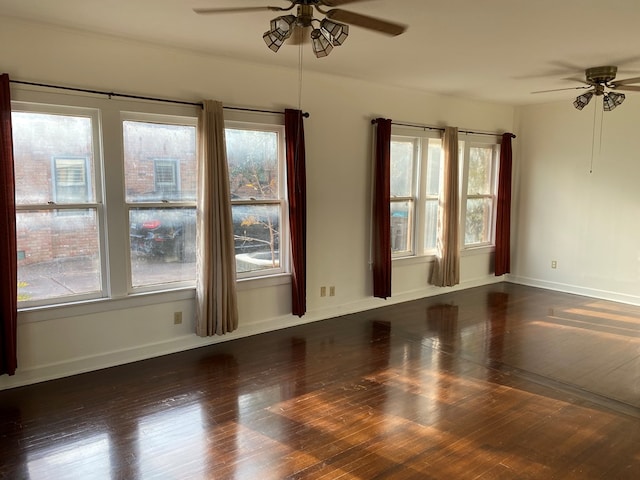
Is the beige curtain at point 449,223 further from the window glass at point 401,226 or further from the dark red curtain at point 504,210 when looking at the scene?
the dark red curtain at point 504,210

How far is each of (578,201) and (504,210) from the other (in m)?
0.96

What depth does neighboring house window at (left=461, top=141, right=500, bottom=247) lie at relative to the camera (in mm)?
6648

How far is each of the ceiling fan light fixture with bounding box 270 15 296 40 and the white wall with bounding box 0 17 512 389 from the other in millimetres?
1754

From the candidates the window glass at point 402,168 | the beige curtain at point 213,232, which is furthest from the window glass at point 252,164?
the window glass at point 402,168

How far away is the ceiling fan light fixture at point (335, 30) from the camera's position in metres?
2.44

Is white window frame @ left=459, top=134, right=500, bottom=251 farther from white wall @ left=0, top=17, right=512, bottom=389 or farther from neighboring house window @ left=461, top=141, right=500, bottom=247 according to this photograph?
white wall @ left=0, top=17, right=512, bottom=389

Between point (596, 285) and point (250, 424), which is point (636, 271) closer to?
point (596, 285)

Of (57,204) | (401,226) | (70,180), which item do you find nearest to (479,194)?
(401,226)

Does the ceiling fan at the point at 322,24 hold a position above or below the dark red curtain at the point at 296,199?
above

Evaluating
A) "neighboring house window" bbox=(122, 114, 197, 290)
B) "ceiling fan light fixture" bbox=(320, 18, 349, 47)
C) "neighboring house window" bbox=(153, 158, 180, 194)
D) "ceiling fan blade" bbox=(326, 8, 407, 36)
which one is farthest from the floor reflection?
"ceiling fan blade" bbox=(326, 8, 407, 36)

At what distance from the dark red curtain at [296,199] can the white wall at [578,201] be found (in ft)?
13.0

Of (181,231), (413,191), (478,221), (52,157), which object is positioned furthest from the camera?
→ (478,221)

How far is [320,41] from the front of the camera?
259 centimetres

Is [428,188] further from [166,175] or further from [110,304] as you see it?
[110,304]
